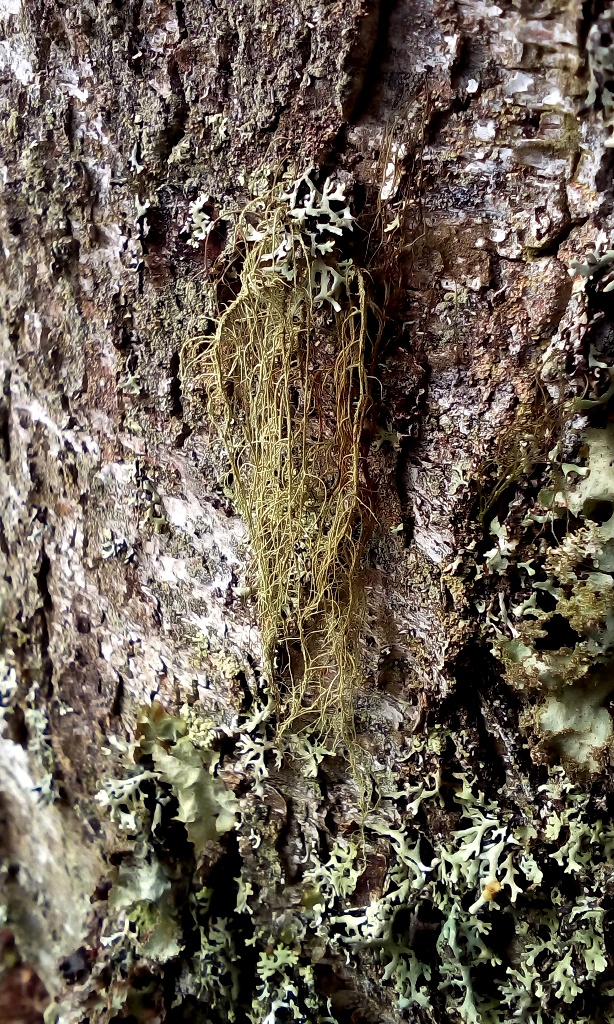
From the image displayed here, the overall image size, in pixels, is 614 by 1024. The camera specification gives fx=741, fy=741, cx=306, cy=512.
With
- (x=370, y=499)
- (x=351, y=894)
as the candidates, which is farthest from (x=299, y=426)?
(x=351, y=894)

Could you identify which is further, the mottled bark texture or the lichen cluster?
the lichen cluster

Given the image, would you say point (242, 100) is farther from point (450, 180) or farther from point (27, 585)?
point (27, 585)

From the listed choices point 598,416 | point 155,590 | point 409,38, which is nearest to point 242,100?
point 409,38

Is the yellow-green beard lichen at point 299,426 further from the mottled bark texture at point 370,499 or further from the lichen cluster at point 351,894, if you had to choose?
the lichen cluster at point 351,894

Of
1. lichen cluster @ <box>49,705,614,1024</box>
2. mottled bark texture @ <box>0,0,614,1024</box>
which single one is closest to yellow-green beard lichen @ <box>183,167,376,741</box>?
mottled bark texture @ <box>0,0,614,1024</box>

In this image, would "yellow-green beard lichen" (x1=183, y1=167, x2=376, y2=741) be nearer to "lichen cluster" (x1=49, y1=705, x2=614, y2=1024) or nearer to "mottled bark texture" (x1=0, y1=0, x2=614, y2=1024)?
"mottled bark texture" (x1=0, y1=0, x2=614, y2=1024)

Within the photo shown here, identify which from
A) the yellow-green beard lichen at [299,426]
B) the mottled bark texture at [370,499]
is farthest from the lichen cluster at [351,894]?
the yellow-green beard lichen at [299,426]

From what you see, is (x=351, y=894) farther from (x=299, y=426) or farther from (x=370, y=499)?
(x=299, y=426)
